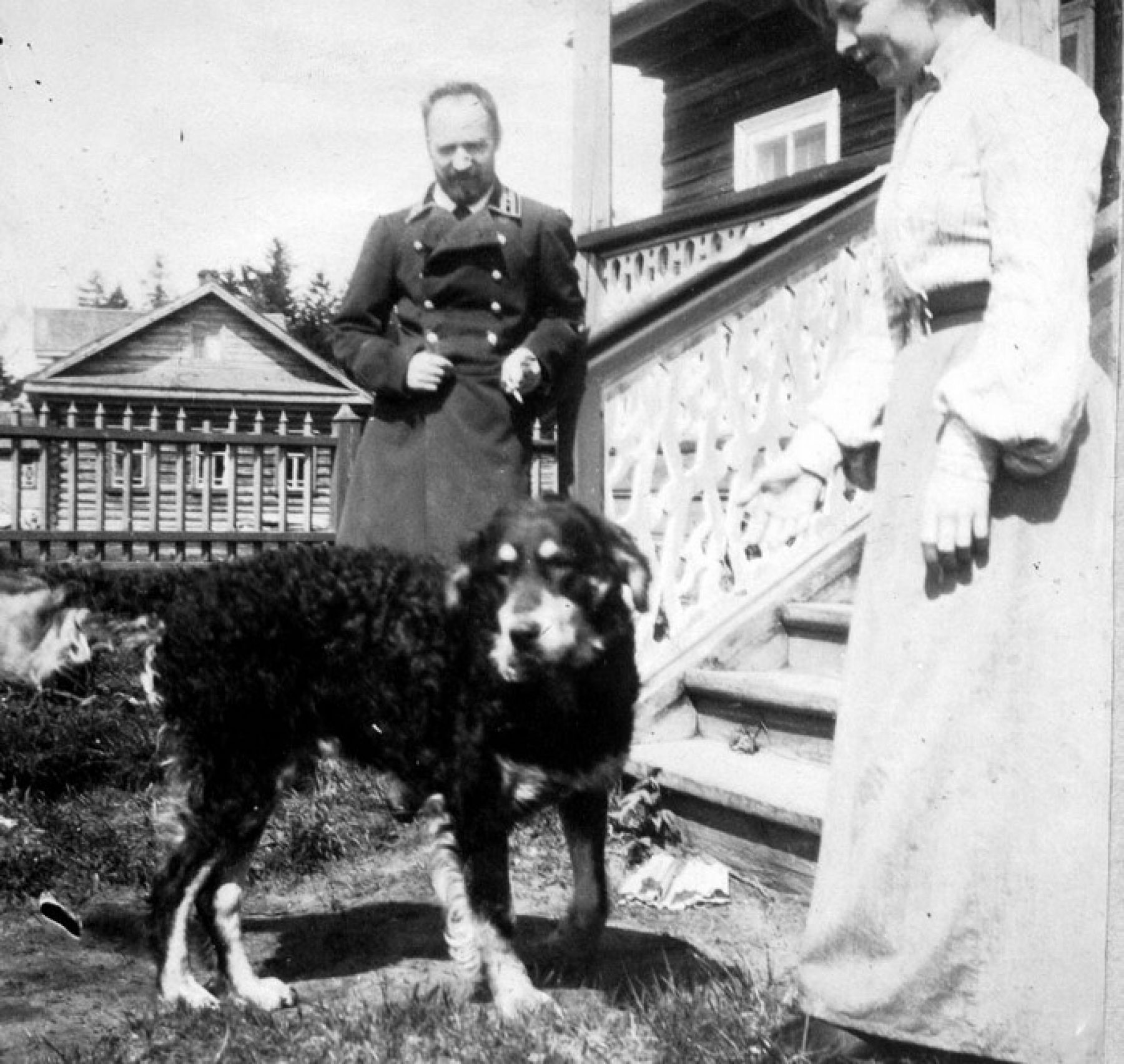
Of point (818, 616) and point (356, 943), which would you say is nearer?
point (356, 943)

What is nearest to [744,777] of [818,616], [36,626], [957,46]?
[818,616]

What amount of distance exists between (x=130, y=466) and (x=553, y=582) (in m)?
3.98

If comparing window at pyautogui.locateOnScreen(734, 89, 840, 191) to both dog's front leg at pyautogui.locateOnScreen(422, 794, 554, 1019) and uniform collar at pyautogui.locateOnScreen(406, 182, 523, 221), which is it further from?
dog's front leg at pyautogui.locateOnScreen(422, 794, 554, 1019)

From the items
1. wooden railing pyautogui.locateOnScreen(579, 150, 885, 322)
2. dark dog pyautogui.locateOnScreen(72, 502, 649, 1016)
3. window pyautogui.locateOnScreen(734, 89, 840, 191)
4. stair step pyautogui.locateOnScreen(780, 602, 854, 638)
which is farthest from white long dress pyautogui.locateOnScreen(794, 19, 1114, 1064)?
window pyautogui.locateOnScreen(734, 89, 840, 191)

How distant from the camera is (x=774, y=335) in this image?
181 inches

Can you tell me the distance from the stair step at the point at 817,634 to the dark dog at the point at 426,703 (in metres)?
1.44

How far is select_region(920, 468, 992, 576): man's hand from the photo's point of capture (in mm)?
1998

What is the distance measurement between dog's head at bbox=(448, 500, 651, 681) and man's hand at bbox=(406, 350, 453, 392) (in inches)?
24.2

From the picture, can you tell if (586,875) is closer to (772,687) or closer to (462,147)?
(772,687)

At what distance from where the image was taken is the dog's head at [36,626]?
9.56 ft

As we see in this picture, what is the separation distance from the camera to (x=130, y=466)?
6.00m

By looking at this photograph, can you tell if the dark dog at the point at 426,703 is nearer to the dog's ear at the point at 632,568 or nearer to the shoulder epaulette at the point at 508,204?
the dog's ear at the point at 632,568

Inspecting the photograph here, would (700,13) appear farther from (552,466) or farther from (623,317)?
(623,317)

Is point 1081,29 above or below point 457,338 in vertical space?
above
